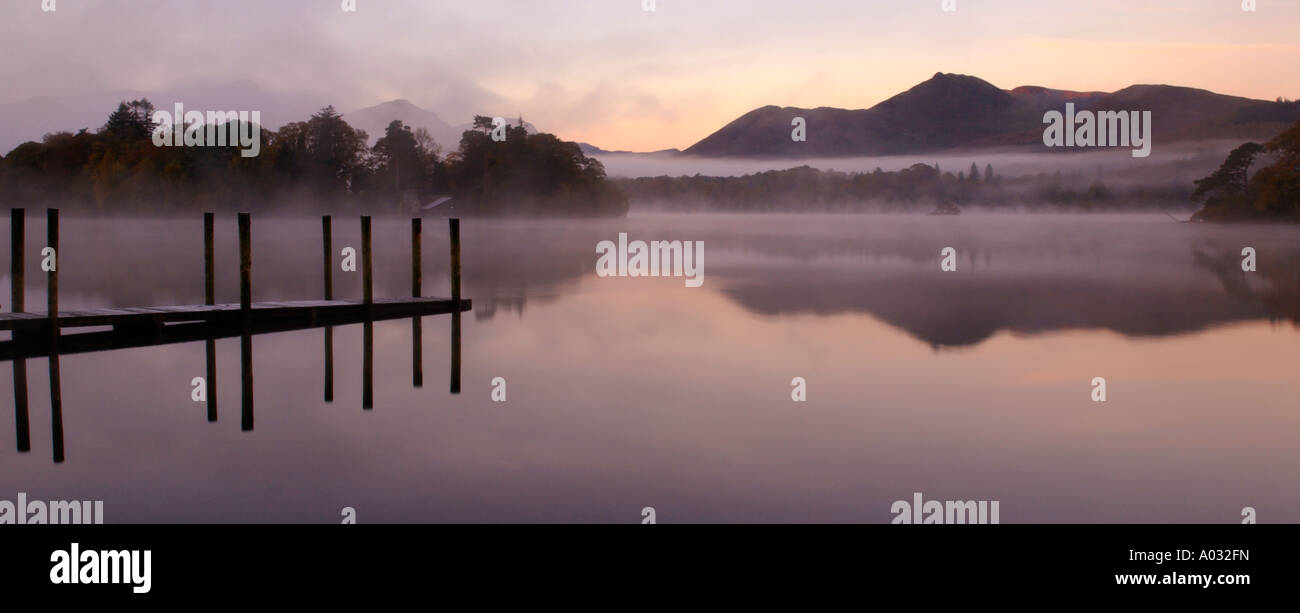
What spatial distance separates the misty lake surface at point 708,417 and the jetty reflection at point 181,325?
0.31 m

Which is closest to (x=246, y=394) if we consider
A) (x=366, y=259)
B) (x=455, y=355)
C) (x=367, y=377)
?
(x=367, y=377)

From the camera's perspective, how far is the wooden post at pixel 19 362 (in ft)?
35.0

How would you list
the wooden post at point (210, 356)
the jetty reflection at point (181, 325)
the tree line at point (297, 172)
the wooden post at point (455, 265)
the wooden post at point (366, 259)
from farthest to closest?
the tree line at point (297, 172), the wooden post at point (455, 265), the wooden post at point (366, 259), the wooden post at point (210, 356), the jetty reflection at point (181, 325)

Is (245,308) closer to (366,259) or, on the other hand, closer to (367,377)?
(367,377)

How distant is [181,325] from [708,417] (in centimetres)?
790

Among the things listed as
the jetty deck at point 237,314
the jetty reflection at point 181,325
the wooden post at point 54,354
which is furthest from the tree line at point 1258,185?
the wooden post at point 54,354

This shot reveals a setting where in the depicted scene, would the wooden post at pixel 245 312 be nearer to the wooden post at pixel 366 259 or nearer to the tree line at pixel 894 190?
the wooden post at pixel 366 259

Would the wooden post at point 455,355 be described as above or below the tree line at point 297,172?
below

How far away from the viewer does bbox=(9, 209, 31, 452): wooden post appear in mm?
10672

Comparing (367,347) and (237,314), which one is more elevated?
(237,314)

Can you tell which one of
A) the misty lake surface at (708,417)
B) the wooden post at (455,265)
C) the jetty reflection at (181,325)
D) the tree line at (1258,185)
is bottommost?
the misty lake surface at (708,417)

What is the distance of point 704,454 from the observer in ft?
33.3

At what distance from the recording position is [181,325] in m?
14.3

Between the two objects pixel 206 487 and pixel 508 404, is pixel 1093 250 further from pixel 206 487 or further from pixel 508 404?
pixel 206 487
